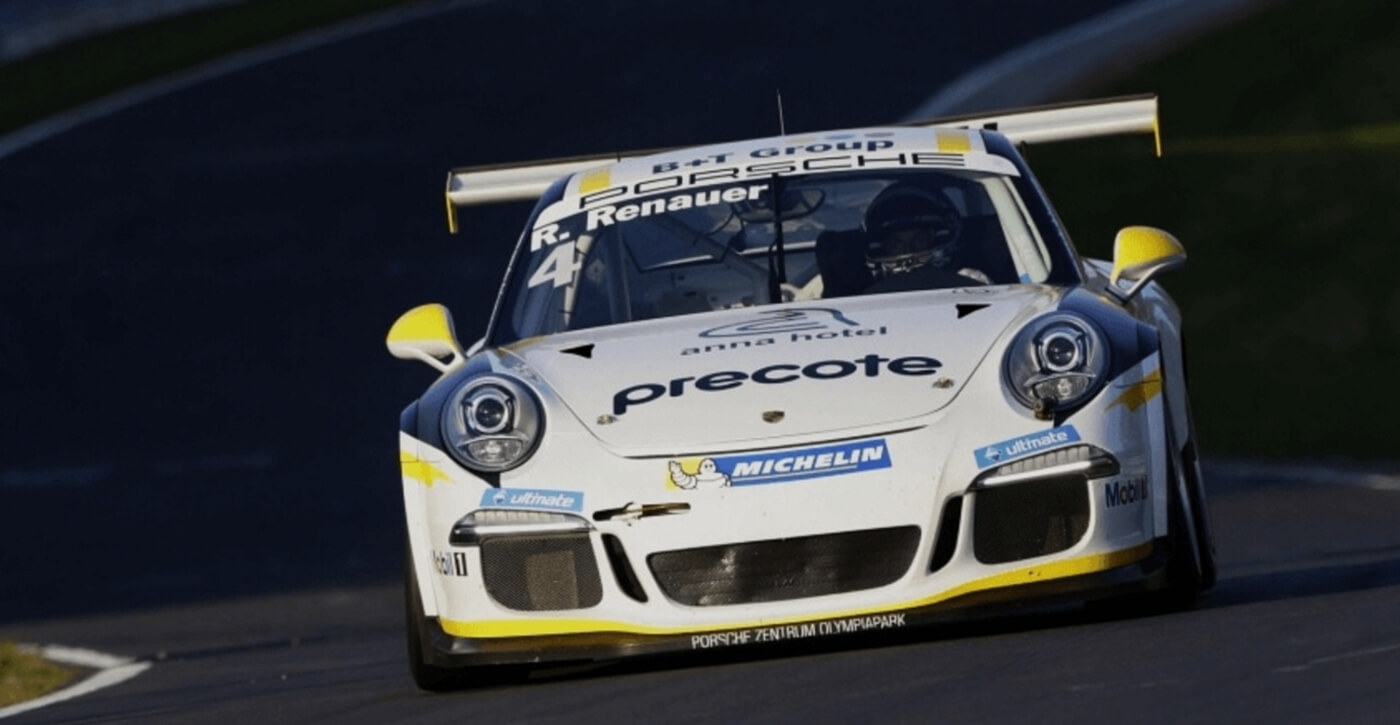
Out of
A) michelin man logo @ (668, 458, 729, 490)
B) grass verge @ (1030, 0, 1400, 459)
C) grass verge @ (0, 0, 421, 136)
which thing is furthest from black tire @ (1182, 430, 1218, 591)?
grass verge @ (0, 0, 421, 136)

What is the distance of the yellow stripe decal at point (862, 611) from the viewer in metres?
6.14

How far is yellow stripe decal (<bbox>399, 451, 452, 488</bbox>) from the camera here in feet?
21.3

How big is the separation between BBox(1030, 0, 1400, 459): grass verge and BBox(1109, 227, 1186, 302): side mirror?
3747mm

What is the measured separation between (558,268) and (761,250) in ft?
1.68

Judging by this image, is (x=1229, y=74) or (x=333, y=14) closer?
(x=1229, y=74)

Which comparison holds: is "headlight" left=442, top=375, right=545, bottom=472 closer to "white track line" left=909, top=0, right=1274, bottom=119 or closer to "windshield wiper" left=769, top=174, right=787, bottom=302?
"windshield wiper" left=769, top=174, right=787, bottom=302

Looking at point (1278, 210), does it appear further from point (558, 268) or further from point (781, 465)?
point (781, 465)

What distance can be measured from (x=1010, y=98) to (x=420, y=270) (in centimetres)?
560

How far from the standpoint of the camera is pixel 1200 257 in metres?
15.8

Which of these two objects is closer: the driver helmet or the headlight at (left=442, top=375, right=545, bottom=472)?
the headlight at (left=442, top=375, right=545, bottom=472)

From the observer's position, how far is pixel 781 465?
6.16m

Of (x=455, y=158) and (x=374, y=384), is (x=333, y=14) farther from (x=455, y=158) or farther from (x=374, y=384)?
(x=374, y=384)

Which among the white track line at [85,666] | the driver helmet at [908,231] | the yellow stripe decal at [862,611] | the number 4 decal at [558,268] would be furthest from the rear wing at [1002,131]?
the yellow stripe decal at [862,611]

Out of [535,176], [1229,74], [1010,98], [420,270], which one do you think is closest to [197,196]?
[420,270]
